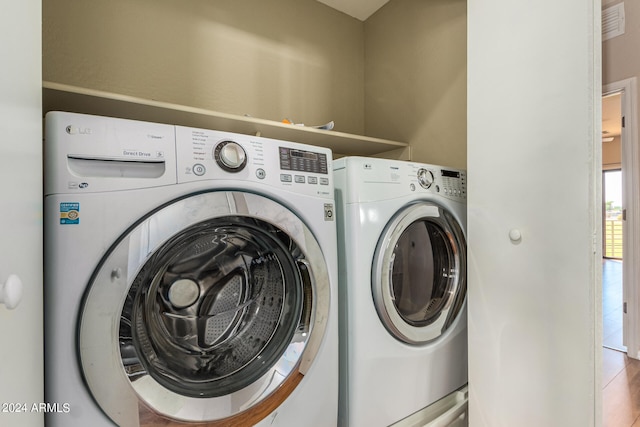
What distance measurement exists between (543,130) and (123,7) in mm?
1804

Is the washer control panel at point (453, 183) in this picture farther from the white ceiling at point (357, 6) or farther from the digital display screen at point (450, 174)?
the white ceiling at point (357, 6)

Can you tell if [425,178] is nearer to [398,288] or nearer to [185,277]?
[398,288]

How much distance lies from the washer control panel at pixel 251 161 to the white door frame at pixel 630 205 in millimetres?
2116

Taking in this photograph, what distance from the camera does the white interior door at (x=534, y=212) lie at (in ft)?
2.70

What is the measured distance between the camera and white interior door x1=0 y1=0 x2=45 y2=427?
392 millimetres

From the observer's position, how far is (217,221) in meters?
0.74

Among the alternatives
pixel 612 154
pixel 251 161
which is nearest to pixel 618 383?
pixel 251 161

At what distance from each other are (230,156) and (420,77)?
148 cm

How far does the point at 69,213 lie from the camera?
61 centimetres

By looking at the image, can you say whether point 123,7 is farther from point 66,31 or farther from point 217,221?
point 217,221

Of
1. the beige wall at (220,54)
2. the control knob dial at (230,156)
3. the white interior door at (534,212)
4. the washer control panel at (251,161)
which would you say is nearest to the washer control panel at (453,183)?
the white interior door at (534,212)

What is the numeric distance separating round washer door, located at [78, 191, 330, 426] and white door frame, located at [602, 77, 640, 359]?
2243 mm

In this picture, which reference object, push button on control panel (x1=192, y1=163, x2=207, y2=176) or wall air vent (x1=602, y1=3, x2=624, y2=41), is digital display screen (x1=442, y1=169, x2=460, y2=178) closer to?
push button on control panel (x1=192, y1=163, x2=207, y2=176)

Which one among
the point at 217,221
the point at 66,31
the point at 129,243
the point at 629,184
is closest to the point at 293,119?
the point at 66,31
